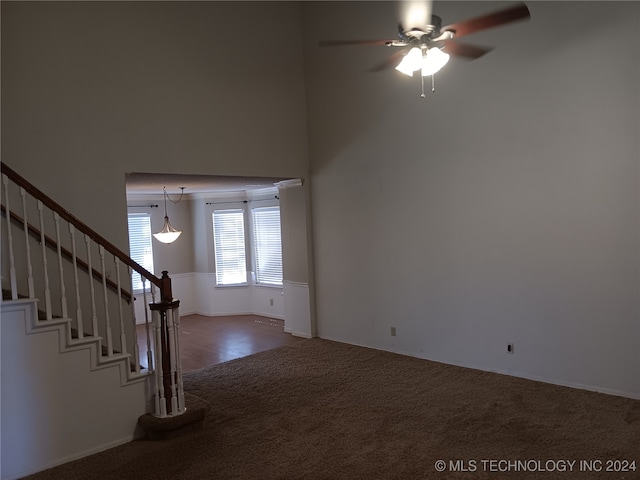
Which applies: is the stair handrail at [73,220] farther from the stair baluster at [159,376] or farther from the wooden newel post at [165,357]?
the stair baluster at [159,376]

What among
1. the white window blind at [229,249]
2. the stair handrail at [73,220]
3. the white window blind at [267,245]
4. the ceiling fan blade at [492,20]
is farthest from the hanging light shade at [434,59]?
the white window blind at [229,249]

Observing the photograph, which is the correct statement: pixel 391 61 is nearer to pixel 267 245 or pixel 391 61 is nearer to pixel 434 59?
pixel 434 59

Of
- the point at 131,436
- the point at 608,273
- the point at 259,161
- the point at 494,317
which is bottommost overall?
the point at 131,436

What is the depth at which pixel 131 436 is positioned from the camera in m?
3.76

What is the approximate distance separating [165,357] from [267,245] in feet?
16.5

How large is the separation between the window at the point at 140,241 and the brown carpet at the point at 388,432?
4.21 m

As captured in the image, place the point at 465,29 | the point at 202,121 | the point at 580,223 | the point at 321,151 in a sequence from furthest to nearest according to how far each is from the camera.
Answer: the point at 321,151, the point at 202,121, the point at 580,223, the point at 465,29

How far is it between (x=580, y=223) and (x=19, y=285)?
4.93 m

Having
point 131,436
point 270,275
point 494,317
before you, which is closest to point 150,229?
point 270,275

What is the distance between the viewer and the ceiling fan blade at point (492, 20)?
10.7ft

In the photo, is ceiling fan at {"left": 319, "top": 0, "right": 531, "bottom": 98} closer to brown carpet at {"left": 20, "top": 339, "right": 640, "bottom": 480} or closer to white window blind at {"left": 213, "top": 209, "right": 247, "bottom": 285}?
brown carpet at {"left": 20, "top": 339, "right": 640, "bottom": 480}

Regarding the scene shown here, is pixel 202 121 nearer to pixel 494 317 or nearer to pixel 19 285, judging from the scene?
pixel 19 285

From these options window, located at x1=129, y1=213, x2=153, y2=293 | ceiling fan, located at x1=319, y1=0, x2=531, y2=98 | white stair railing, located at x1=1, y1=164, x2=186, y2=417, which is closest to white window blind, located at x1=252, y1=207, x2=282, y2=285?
window, located at x1=129, y1=213, x2=153, y2=293

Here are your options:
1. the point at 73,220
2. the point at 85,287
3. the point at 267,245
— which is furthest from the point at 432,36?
the point at 267,245
